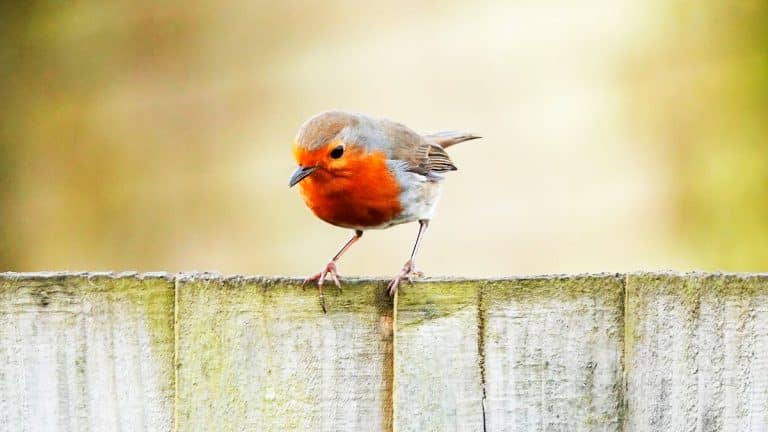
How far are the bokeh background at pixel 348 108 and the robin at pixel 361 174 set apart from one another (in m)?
0.37

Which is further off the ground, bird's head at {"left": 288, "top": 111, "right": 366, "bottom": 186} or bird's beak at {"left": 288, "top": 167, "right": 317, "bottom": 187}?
bird's head at {"left": 288, "top": 111, "right": 366, "bottom": 186}

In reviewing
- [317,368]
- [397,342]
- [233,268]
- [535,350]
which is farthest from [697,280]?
[233,268]

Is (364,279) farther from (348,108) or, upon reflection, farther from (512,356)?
(348,108)

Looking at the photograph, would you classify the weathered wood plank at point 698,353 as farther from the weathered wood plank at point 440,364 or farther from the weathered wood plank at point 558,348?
the weathered wood plank at point 440,364

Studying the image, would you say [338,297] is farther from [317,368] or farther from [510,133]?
[510,133]

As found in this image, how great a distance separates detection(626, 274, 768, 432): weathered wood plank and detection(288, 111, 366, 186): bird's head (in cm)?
134

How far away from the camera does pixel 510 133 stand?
4090mm

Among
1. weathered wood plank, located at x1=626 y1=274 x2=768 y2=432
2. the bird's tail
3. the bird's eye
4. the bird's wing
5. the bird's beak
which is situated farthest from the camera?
the bird's tail

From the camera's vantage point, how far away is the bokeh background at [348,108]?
3.98 meters

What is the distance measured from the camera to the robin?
3.19 metres

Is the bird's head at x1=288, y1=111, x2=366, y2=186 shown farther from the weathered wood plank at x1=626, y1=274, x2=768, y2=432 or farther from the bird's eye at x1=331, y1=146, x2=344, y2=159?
the weathered wood plank at x1=626, y1=274, x2=768, y2=432

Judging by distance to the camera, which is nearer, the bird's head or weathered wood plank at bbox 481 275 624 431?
weathered wood plank at bbox 481 275 624 431

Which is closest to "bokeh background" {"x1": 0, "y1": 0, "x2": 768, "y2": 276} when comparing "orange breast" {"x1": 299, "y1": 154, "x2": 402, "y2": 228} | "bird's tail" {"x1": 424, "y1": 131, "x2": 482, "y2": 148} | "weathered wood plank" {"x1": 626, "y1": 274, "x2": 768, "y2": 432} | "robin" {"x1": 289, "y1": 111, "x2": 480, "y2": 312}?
"bird's tail" {"x1": 424, "y1": 131, "x2": 482, "y2": 148}

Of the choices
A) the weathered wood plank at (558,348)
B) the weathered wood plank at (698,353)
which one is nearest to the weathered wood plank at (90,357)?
the weathered wood plank at (558,348)
